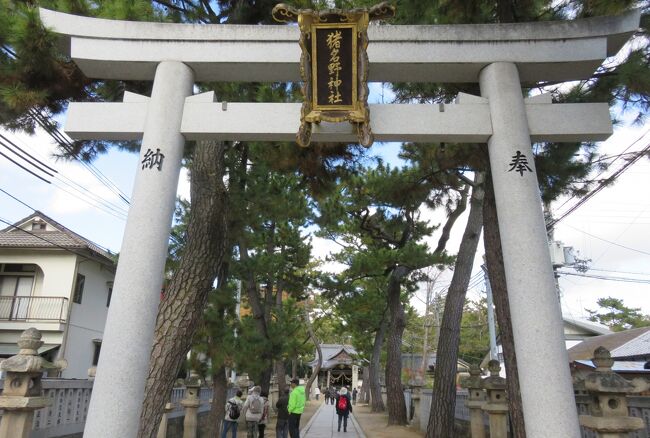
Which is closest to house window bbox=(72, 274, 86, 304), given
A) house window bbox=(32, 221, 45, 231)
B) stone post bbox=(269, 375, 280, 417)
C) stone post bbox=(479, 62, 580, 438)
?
house window bbox=(32, 221, 45, 231)

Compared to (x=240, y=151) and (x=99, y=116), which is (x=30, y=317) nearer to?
(x=240, y=151)

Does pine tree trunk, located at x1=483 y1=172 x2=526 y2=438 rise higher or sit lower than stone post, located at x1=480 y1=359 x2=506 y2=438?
higher

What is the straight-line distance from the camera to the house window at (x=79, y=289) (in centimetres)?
1750

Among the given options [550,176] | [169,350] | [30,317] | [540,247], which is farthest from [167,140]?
[30,317]

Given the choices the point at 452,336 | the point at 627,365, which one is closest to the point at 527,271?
the point at 452,336

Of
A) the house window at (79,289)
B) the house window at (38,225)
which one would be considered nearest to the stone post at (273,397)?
the house window at (79,289)

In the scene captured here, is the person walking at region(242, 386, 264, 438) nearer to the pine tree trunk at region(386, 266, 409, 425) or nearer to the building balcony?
the pine tree trunk at region(386, 266, 409, 425)

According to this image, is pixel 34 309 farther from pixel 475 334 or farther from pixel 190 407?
pixel 475 334

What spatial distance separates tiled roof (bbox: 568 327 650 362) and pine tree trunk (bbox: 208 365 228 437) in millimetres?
8799

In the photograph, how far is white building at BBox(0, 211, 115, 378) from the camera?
54.3ft

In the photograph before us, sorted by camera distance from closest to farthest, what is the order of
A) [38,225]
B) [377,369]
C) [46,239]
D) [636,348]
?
1. [636,348]
2. [46,239]
3. [38,225]
4. [377,369]

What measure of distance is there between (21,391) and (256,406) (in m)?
7.11

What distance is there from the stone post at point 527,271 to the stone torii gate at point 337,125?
0.04 ft

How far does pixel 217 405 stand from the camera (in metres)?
10.0
